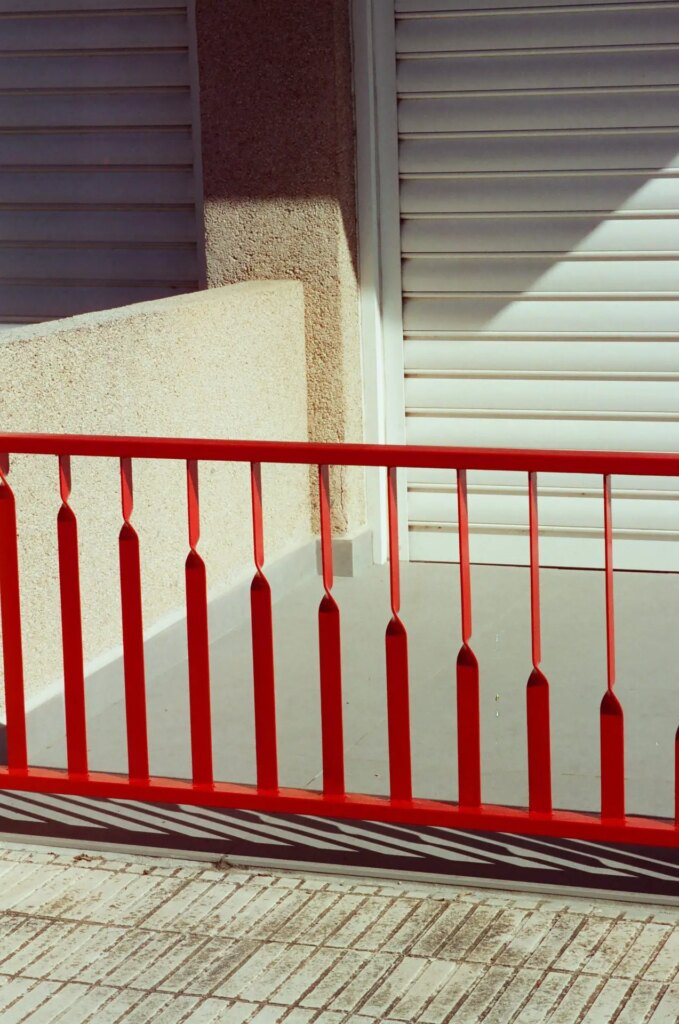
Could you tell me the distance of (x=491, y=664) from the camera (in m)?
6.13

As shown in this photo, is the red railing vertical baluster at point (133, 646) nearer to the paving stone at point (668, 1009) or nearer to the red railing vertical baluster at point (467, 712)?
the red railing vertical baluster at point (467, 712)

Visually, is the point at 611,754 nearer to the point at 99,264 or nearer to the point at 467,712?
the point at 467,712

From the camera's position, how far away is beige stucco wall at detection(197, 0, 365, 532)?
6.96 metres

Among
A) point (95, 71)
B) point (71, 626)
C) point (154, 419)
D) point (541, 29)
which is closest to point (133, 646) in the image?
point (71, 626)

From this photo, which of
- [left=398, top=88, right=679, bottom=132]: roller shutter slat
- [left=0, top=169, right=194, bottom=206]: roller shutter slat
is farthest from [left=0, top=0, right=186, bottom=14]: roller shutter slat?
[left=398, top=88, right=679, bottom=132]: roller shutter slat

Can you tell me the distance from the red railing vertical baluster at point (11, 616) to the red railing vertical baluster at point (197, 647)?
17.7 inches

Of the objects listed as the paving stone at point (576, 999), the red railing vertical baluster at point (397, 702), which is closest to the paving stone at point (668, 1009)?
the paving stone at point (576, 999)

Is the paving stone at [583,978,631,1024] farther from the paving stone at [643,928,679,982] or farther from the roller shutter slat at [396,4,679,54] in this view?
the roller shutter slat at [396,4,679,54]

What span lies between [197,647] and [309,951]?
0.82m

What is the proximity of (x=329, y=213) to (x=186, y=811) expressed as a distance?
3.24 metres

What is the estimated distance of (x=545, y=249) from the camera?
7.24 metres

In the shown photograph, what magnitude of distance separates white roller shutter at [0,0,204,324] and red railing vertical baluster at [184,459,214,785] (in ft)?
11.1

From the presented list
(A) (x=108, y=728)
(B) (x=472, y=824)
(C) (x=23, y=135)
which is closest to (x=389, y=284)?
(C) (x=23, y=135)

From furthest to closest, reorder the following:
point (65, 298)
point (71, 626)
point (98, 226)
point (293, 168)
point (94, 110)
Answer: point (65, 298) → point (98, 226) → point (94, 110) → point (293, 168) → point (71, 626)
